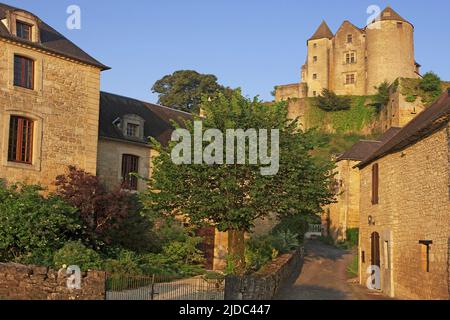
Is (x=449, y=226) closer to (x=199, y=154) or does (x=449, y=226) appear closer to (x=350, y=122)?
(x=199, y=154)

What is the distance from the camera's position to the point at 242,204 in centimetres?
1870

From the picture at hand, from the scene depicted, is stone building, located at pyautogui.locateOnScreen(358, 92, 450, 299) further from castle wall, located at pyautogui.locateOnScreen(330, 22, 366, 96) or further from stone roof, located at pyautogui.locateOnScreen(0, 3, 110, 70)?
castle wall, located at pyautogui.locateOnScreen(330, 22, 366, 96)

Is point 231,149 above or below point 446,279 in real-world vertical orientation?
above

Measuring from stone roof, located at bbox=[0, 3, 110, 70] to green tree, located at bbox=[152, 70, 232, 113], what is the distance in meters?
42.6

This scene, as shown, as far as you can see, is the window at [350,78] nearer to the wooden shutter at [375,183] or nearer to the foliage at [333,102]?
the foliage at [333,102]

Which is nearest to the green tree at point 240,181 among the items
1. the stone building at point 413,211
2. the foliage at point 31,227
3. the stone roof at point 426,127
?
the stone building at point 413,211

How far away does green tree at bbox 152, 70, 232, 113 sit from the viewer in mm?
67562

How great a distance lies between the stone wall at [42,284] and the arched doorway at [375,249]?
1107cm

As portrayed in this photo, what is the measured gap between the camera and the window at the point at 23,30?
21.1m

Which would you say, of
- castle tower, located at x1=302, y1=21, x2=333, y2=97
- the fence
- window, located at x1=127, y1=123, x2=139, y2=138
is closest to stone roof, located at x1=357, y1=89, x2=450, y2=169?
the fence

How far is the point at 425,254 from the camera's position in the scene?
51.1ft

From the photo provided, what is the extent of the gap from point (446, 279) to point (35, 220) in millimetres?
12083

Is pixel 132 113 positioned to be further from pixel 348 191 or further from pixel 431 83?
pixel 431 83
